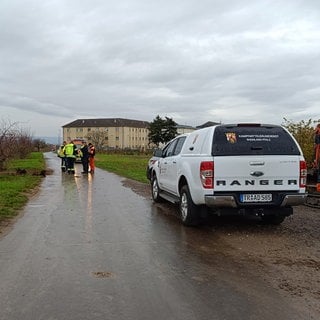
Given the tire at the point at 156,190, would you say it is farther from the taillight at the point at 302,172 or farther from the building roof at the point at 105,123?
the building roof at the point at 105,123

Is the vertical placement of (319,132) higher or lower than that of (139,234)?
higher

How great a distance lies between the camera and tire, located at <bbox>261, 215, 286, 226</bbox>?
8.92 m

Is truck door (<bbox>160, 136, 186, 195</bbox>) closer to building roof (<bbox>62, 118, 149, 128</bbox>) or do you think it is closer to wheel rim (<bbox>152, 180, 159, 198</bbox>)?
wheel rim (<bbox>152, 180, 159, 198</bbox>)

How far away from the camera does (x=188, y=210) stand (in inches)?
337

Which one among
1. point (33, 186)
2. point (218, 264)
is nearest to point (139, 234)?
point (218, 264)

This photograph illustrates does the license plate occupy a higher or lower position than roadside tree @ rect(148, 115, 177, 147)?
lower

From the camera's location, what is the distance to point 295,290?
4988 mm

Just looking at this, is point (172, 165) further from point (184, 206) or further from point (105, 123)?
point (105, 123)

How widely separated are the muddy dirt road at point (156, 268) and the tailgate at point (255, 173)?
86 cm

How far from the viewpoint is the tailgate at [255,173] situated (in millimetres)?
7844

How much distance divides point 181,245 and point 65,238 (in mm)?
1958

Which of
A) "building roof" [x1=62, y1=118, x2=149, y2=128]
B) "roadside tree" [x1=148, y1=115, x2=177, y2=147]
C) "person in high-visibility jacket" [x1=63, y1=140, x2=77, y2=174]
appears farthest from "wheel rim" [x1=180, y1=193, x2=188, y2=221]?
"building roof" [x1=62, y1=118, x2=149, y2=128]

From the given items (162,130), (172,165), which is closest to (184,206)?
(172,165)

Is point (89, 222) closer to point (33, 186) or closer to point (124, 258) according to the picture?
point (124, 258)
